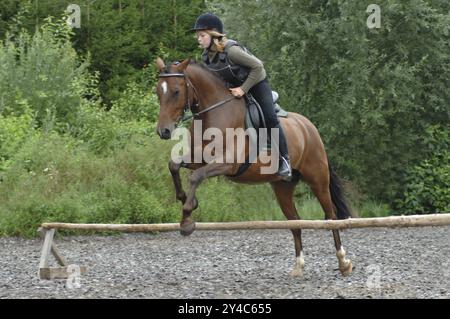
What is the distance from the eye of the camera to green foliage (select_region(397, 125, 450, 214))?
60.7 feet

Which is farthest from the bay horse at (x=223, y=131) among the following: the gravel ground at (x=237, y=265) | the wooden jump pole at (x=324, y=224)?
the gravel ground at (x=237, y=265)

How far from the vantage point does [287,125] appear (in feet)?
33.1

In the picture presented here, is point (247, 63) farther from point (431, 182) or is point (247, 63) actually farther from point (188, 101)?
point (431, 182)

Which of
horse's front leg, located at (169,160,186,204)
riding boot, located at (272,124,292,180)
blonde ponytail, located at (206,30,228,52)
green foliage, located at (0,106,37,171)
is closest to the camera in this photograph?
horse's front leg, located at (169,160,186,204)

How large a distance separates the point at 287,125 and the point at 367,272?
6.98 feet

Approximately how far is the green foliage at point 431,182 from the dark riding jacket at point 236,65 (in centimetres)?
995

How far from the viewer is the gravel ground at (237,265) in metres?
9.02

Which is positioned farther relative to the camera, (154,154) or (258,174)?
(154,154)

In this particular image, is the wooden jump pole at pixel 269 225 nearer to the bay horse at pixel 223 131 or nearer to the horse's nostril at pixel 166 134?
the bay horse at pixel 223 131

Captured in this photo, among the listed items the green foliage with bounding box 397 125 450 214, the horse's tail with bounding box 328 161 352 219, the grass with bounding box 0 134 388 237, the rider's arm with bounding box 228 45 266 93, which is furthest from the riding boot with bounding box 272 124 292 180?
the green foliage with bounding box 397 125 450 214

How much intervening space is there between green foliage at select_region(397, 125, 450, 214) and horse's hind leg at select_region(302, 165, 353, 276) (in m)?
8.13

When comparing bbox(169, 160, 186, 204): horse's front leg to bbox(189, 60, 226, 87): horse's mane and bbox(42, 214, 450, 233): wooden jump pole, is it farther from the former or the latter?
bbox(189, 60, 226, 87): horse's mane
